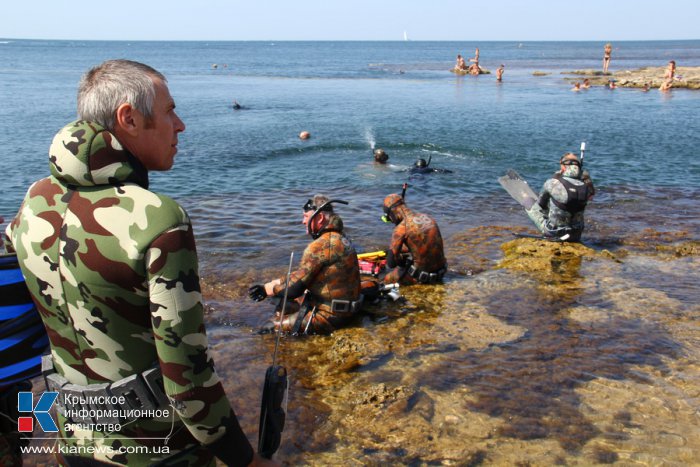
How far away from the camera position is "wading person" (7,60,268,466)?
1.81 m

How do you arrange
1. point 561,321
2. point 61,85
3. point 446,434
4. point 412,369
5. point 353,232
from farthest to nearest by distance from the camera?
point 61,85, point 353,232, point 561,321, point 412,369, point 446,434

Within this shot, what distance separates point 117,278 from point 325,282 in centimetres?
537

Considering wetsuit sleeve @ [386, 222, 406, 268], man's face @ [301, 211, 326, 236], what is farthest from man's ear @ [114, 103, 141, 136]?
wetsuit sleeve @ [386, 222, 406, 268]

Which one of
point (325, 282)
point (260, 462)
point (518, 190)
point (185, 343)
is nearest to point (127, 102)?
point (185, 343)

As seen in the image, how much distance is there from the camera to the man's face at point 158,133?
77.6 inches

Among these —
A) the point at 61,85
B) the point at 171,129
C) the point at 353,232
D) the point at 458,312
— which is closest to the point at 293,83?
the point at 61,85

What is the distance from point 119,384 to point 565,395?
15.4 feet

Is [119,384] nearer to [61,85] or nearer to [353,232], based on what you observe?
[353,232]

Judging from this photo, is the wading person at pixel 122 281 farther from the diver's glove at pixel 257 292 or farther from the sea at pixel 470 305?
the diver's glove at pixel 257 292

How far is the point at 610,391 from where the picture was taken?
543 cm

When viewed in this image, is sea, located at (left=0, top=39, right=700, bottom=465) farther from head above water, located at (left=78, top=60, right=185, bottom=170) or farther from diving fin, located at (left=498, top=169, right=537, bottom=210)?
head above water, located at (left=78, top=60, right=185, bottom=170)

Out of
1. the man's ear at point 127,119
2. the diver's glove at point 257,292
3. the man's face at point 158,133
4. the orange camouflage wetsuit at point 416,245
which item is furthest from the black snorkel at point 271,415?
the orange camouflage wetsuit at point 416,245

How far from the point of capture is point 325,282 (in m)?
7.16

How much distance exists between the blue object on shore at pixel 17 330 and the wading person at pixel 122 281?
18cm
